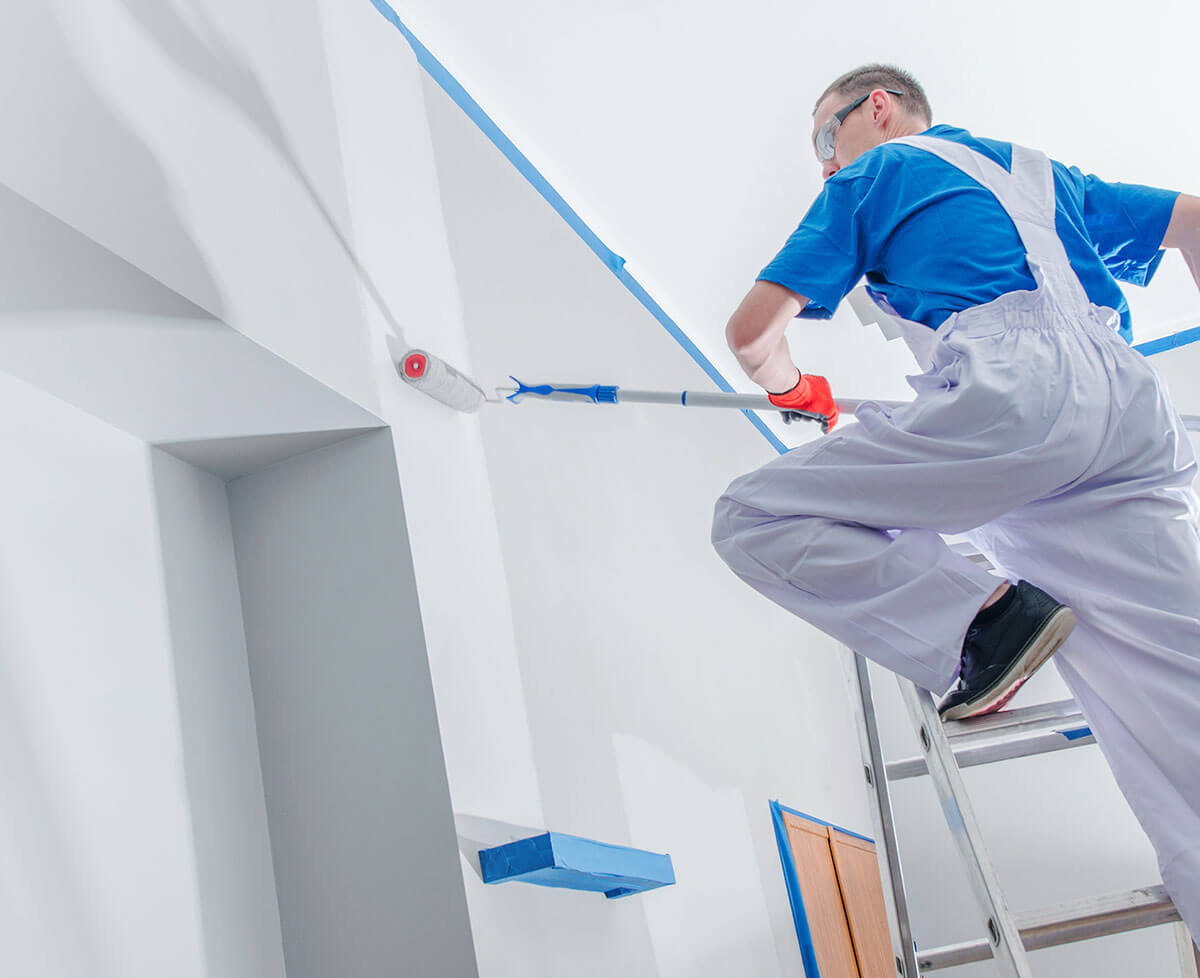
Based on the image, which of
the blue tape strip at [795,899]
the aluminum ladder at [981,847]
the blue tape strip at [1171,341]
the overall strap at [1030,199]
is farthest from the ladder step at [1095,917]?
the blue tape strip at [1171,341]

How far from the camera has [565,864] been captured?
3.57ft

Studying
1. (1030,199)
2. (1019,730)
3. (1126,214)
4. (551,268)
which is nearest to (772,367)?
(1030,199)

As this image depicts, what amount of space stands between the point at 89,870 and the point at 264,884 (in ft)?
0.88

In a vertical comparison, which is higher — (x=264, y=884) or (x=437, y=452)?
(x=437, y=452)

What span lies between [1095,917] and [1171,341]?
128 inches

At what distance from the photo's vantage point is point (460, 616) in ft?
4.26

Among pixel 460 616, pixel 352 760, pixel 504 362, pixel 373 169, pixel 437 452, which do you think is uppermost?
pixel 373 169

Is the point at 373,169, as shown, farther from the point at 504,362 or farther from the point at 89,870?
the point at 89,870

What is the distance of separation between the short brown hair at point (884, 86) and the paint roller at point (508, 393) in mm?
513

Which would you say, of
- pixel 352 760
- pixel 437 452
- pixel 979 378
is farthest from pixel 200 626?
pixel 979 378

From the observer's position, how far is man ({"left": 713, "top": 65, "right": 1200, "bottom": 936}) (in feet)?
3.84

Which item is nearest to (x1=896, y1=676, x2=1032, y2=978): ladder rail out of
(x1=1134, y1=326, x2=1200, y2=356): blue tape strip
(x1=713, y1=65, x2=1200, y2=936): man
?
(x1=713, y1=65, x2=1200, y2=936): man

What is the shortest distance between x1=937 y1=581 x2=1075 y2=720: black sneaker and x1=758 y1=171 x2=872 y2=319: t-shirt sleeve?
0.46 m

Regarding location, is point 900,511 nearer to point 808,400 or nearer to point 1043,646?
point 1043,646
